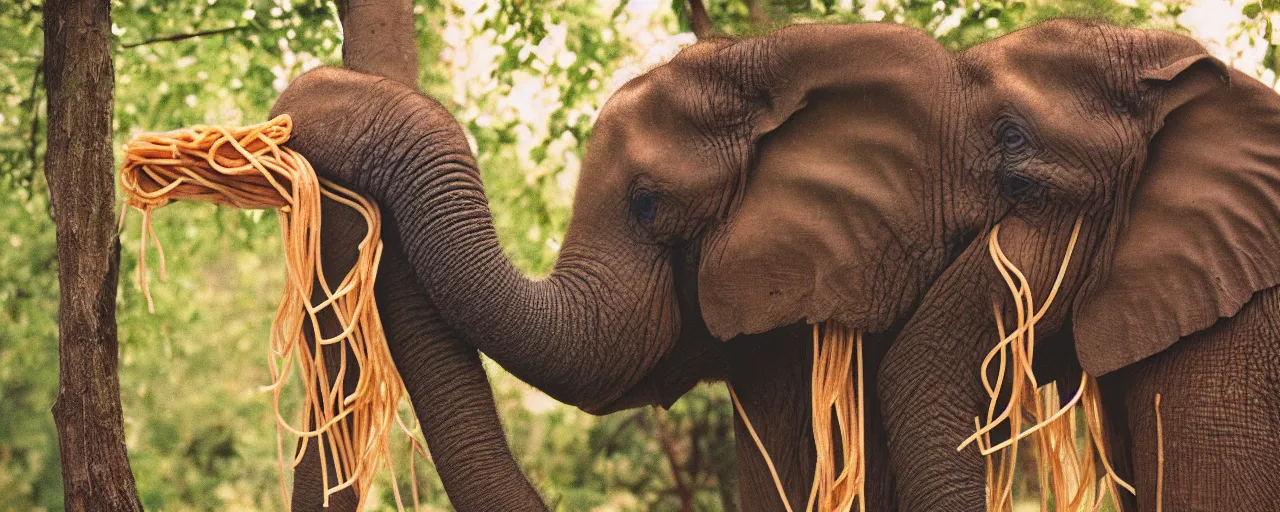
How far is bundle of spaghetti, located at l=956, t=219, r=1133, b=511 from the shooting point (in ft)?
9.81

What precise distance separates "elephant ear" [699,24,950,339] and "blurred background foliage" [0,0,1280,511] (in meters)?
1.38

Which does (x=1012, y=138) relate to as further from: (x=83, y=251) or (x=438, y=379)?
(x=83, y=251)

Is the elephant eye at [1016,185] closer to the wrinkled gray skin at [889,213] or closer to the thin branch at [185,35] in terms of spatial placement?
the wrinkled gray skin at [889,213]

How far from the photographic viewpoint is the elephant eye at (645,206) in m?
3.18

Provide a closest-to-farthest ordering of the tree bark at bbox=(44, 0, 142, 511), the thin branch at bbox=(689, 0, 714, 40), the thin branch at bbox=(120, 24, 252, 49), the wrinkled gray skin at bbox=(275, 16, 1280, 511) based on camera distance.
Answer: the wrinkled gray skin at bbox=(275, 16, 1280, 511) → the tree bark at bbox=(44, 0, 142, 511) → the thin branch at bbox=(689, 0, 714, 40) → the thin branch at bbox=(120, 24, 252, 49)

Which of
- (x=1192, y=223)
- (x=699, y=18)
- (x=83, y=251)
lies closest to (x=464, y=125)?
(x=699, y=18)

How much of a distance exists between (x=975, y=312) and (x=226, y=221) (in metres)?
5.51

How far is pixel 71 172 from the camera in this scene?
325 centimetres

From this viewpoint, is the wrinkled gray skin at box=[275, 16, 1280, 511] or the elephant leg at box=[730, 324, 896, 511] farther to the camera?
the elephant leg at box=[730, 324, 896, 511]

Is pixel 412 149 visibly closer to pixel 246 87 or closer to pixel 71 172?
pixel 71 172

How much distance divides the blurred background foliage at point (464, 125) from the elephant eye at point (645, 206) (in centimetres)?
184

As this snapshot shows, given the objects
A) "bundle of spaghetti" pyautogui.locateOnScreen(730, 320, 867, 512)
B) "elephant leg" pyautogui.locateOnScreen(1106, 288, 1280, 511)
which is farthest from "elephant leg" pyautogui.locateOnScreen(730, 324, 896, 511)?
"elephant leg" pyautogui.locateOnScreen(1106, 288, 1280, 511)

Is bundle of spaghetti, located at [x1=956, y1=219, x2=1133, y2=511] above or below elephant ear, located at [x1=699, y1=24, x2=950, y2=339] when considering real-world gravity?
below

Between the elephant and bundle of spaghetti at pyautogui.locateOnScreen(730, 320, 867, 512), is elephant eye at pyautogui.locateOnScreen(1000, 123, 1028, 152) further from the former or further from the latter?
bundle of spaghetti at pyautogui.locateOnScreen(730, 320, 867, 512)
